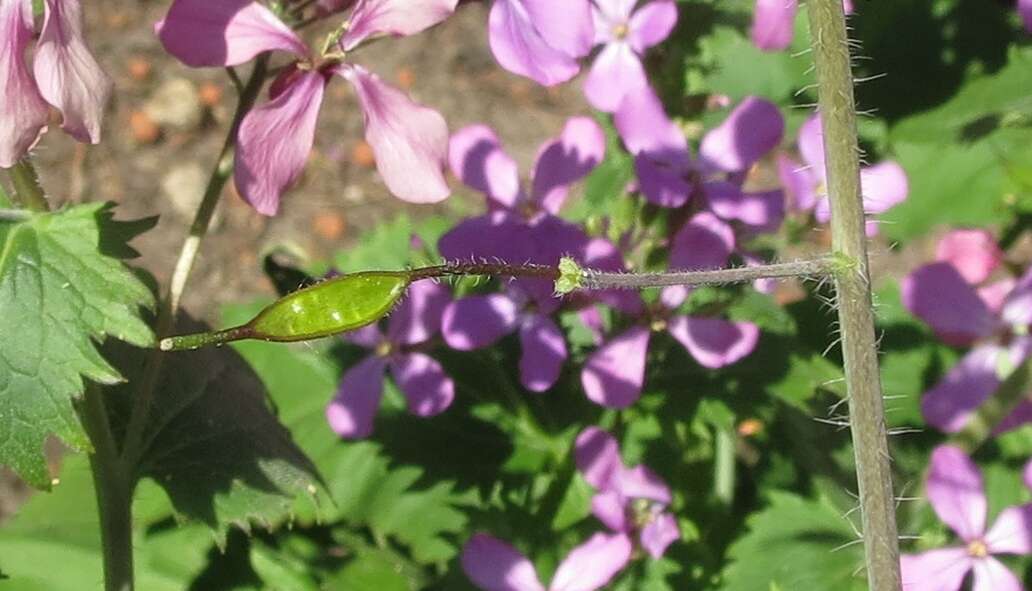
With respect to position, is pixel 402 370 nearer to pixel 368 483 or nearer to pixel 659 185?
pixel 368 483

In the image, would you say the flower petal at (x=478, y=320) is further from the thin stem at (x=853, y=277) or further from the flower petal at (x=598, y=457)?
the thin stem at (x=853, y=277)

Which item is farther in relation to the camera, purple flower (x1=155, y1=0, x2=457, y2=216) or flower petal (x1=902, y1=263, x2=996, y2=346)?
flower petal (x1=902, y1=263, x2=996, y2=346)

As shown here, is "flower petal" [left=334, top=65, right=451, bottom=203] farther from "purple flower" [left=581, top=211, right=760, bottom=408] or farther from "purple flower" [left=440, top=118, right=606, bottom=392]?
"purple flower" [left=581, top=211, right=760, bottom=408]

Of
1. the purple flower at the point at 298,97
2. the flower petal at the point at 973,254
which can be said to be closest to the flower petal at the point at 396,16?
the purple flower at the point at 298,97

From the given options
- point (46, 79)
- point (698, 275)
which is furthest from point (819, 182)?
point (46, 79)

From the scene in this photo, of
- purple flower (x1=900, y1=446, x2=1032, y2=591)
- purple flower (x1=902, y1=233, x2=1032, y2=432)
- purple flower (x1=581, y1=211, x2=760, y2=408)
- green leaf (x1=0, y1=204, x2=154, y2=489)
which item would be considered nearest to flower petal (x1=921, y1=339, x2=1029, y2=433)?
purple flower (x1=902, y1=233, x2=1032, y2=432)

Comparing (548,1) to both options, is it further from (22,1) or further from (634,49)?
(22,1)
